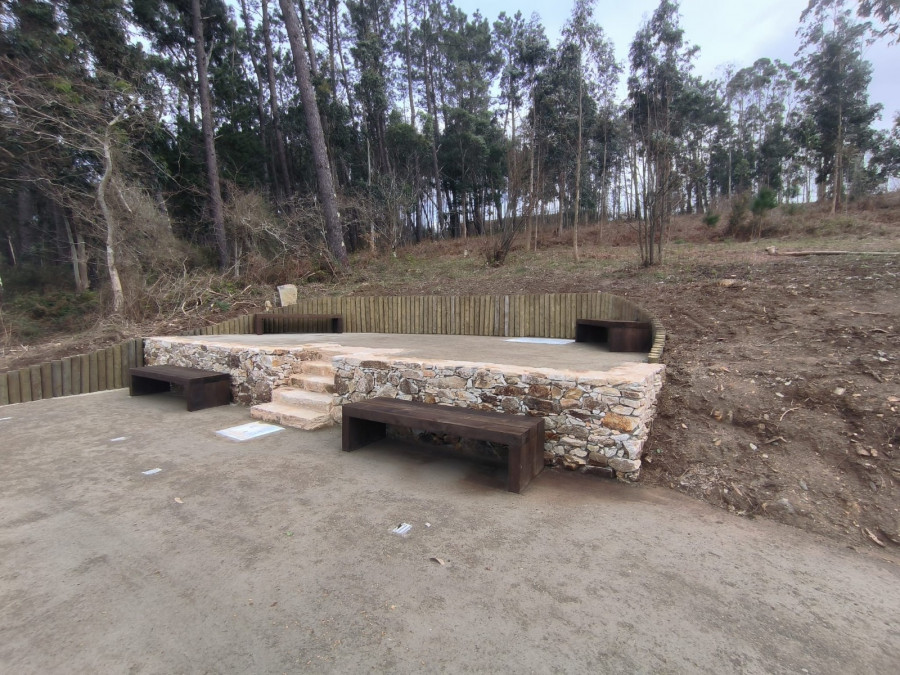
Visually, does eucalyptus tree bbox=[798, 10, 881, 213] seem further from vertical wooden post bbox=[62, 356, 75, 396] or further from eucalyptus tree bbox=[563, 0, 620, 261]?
vertical wooden post bbox=[62, 356, 75, 396]

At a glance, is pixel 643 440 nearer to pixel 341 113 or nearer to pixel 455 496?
pixel 455 496

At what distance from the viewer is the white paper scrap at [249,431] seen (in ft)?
12.1

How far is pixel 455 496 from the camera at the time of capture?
2.57 m

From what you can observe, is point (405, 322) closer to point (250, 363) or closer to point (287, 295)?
point (287, 295)

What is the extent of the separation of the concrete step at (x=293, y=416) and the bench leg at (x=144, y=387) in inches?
83.5

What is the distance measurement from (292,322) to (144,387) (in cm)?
301

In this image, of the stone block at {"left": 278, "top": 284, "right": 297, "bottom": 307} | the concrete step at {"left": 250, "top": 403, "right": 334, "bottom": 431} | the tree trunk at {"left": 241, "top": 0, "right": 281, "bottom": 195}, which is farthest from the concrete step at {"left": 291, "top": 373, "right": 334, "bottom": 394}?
the tree trunk at {"left": 241, "top": 0, "right": 281, "bottom": 195}

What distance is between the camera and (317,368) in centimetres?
445

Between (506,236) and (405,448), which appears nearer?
(405,448)

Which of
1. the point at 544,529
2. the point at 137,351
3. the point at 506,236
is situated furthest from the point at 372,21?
the point at 544,529

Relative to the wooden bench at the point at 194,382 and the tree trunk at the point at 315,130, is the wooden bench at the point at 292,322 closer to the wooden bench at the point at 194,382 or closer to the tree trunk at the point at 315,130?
the wooden bench at the point at 194,382

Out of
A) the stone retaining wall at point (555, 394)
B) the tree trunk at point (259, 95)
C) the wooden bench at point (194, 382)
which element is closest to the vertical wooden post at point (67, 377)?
the wooden bench at point (194, 382)

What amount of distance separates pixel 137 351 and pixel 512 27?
25066 mm

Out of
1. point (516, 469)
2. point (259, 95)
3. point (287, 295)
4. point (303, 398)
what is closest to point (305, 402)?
point (303, 398)
